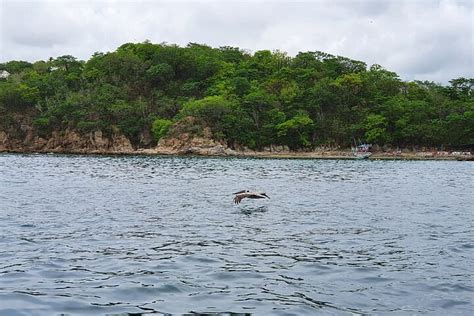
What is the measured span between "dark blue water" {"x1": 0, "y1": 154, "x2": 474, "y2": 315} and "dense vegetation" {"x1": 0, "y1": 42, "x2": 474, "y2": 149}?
88.9 metres

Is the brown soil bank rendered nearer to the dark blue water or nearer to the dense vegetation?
the dense vegetation

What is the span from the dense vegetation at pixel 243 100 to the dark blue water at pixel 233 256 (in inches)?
3502

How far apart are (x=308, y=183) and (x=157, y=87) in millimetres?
104687

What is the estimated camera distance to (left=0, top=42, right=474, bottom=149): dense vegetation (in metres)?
112

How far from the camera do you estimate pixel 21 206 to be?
2197cm

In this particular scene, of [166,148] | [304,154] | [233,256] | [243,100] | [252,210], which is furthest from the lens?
[243,100]

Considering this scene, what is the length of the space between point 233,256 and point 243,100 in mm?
105488

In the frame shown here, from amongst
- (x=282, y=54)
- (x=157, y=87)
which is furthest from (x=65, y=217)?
(x=282, y=54)

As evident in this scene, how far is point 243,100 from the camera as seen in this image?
11756 centimetres

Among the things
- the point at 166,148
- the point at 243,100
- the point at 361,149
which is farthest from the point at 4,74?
the point at 361,149

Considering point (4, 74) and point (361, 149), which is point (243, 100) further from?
point (4, 74)

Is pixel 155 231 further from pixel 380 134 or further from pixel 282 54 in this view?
pixel 282 54

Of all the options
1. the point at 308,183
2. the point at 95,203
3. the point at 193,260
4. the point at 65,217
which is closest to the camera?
the point at 193,260

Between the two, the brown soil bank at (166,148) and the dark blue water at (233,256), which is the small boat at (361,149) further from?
the dark blue water at (233,256)
